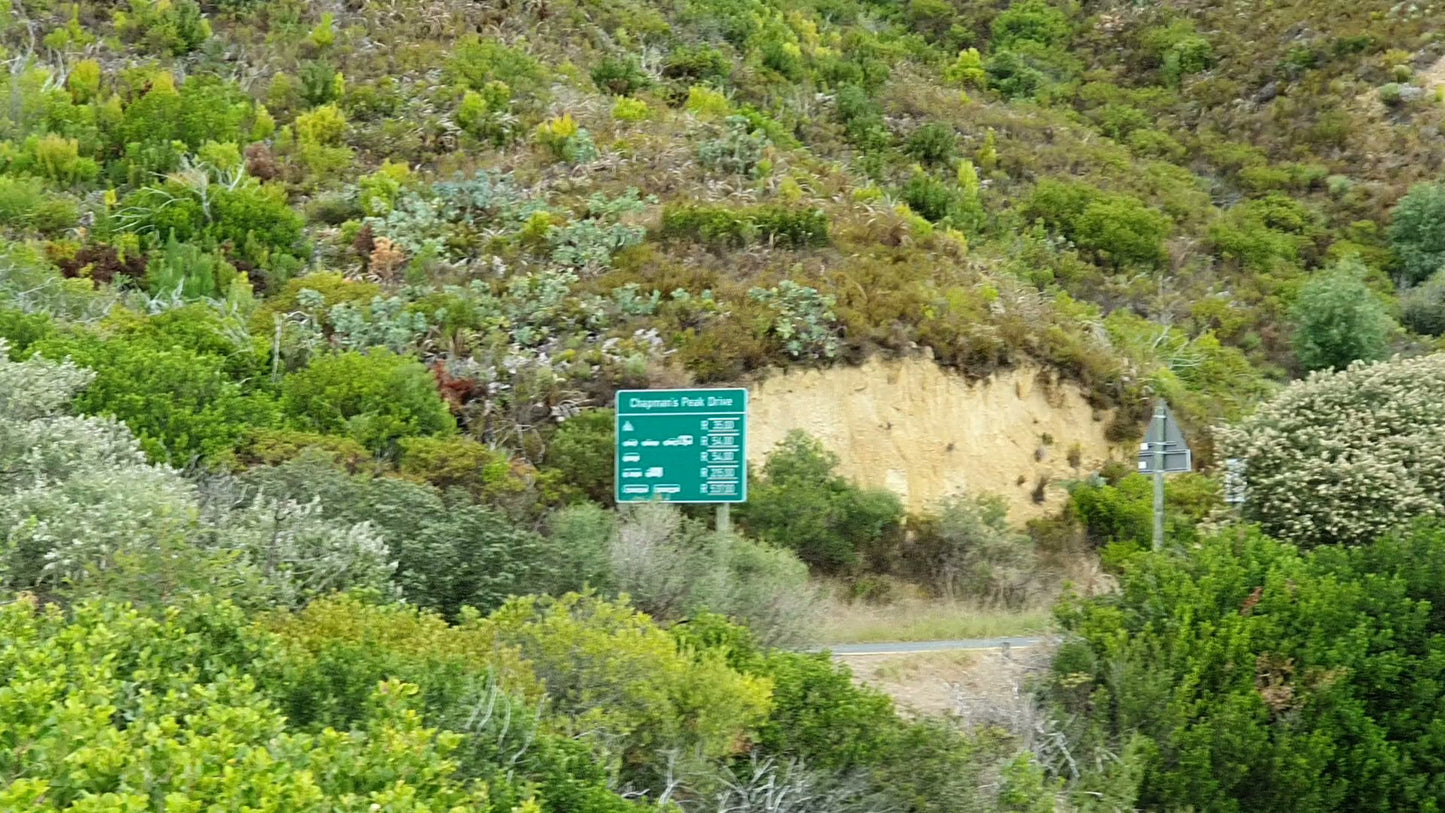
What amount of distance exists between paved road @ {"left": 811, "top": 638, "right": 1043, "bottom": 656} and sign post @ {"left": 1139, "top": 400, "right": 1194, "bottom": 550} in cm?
182

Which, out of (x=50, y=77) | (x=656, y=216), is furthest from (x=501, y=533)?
(x=50, y=77)

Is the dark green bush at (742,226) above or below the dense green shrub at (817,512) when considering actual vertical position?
above

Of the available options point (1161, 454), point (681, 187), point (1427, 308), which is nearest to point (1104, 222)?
point (1427, 308)

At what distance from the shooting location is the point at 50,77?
2984cm

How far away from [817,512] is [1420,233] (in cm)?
2406

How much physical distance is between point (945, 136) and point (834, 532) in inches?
755

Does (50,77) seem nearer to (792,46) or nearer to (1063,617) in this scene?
(792,46)

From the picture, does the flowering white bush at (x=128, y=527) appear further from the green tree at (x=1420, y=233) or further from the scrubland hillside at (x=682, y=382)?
the green tree at (x=1420, y=233)

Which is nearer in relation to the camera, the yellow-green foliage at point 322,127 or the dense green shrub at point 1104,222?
the yellow-green foliage at point 322,127

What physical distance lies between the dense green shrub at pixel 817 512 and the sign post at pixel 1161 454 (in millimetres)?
5039

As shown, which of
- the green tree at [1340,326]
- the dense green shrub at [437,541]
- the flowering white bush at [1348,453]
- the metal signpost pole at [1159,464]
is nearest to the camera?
the dense green shrub at [437,541]

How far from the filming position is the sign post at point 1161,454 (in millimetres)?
16641

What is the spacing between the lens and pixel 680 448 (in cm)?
1819

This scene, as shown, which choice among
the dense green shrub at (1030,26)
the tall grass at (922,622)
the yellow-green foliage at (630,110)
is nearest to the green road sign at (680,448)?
the tall grass at (922,622)
